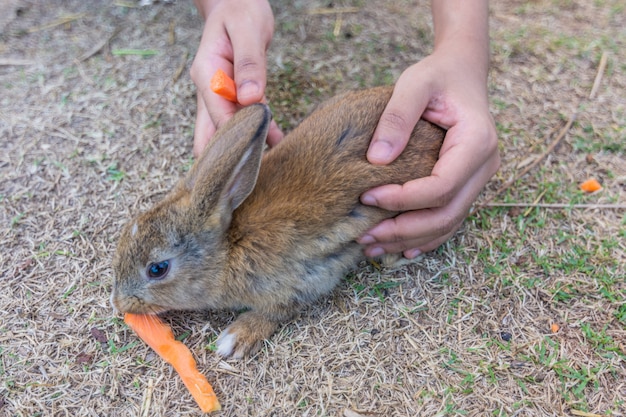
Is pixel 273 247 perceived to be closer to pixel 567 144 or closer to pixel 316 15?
pixel 567 144

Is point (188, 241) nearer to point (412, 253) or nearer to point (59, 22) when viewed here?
Result: point (412, 253)

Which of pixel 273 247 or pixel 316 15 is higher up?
pixel 316 15

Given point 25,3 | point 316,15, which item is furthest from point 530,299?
point 25,3

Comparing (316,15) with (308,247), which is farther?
(316,15)

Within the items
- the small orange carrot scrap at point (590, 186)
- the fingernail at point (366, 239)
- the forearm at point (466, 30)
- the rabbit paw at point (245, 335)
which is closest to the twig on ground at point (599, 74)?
the small orange carrot scrap at point (590, 186)

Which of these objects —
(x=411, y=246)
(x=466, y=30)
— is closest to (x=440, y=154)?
(x=411, y=246)

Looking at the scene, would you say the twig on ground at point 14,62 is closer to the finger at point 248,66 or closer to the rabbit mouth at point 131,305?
the finger at point 248,66

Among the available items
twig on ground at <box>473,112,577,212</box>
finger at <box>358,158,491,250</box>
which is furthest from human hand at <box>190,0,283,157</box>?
twig on ground at <box>473,112,577,212</box>
